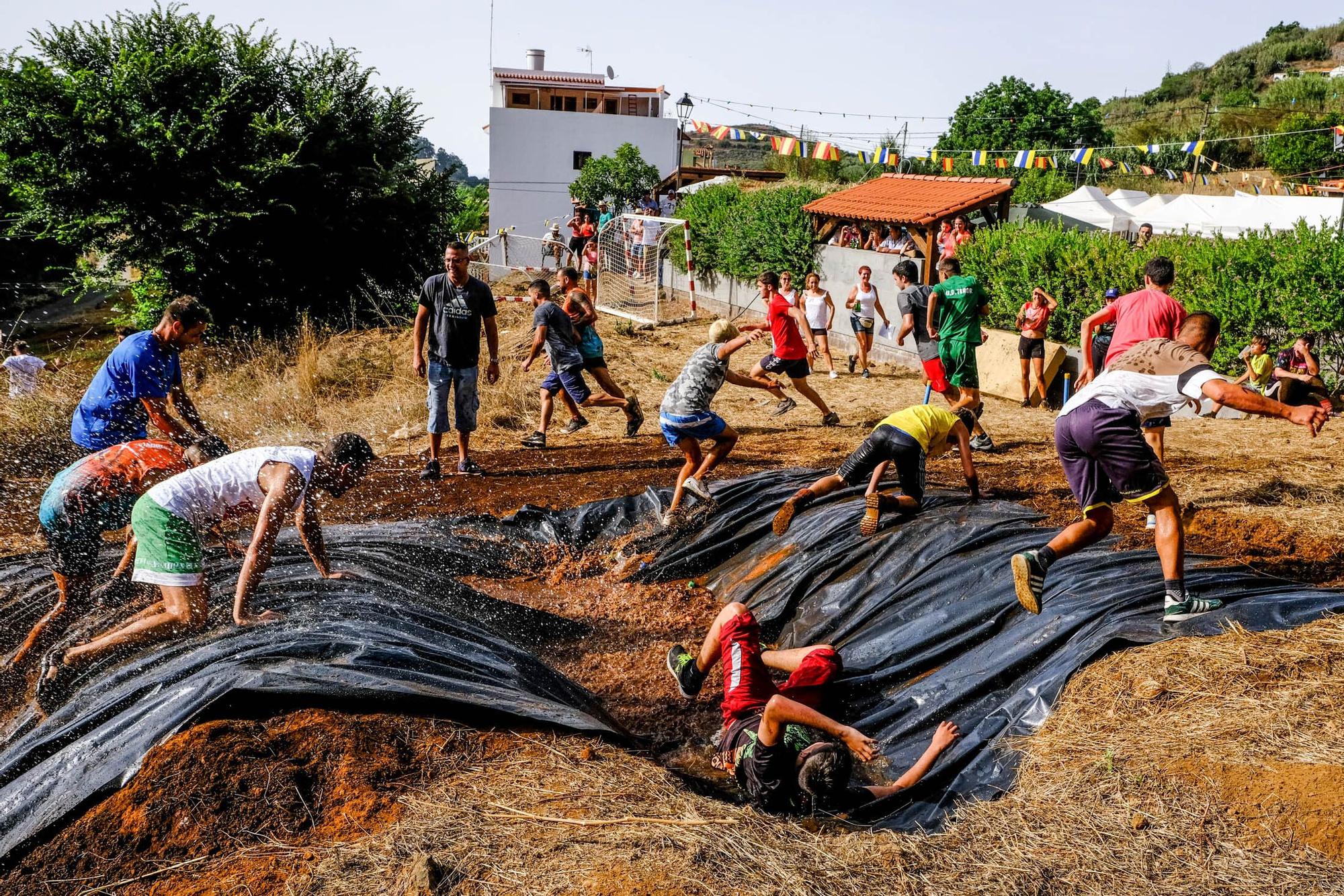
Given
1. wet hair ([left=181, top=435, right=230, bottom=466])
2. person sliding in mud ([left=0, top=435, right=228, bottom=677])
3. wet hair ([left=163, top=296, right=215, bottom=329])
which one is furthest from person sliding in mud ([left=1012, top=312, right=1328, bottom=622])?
wet hair ([left=163, top=296, right=215, bottom=329])

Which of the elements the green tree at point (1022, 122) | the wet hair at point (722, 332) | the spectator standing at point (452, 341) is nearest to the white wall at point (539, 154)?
the green tree at point (1022, 122)

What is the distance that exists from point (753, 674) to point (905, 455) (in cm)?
230

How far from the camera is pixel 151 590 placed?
5.46 m

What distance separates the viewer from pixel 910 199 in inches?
640

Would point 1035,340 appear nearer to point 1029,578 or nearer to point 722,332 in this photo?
point 722,332

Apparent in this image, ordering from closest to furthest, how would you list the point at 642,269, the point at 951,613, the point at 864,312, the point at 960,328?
the point at 951,613 → the point at 960,328 → the point at 864,312 → the point at 642,269

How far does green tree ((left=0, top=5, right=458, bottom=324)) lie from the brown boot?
424 inches

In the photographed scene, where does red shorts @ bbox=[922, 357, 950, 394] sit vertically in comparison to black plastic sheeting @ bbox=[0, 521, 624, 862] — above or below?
above

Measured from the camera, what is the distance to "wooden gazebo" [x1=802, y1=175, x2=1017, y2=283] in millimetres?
15133

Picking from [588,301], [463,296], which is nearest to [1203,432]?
[588,301]

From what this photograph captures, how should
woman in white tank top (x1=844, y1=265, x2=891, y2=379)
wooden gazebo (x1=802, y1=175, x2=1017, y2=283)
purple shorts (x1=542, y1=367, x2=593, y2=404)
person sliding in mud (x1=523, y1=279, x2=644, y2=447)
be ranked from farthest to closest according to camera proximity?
1. wooden gazebo (x1=802, y1=175, x2=1017, y2=283)
2. woman in white tank top (x1=844, y1=265, x2=891, y2=379)
3. purple shorts (x1=542, y1=367, x2=593, y2=404)
4. person sliding in mud (x1=523, y1=279, x2=644, y2=447)

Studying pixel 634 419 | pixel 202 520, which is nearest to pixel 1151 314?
pixel 634 419

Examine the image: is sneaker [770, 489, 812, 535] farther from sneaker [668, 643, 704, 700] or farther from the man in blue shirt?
the man in blue shirt

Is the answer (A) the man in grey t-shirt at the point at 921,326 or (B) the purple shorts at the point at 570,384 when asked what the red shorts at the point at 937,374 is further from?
(B) the purple shorts at the point at 570,384
